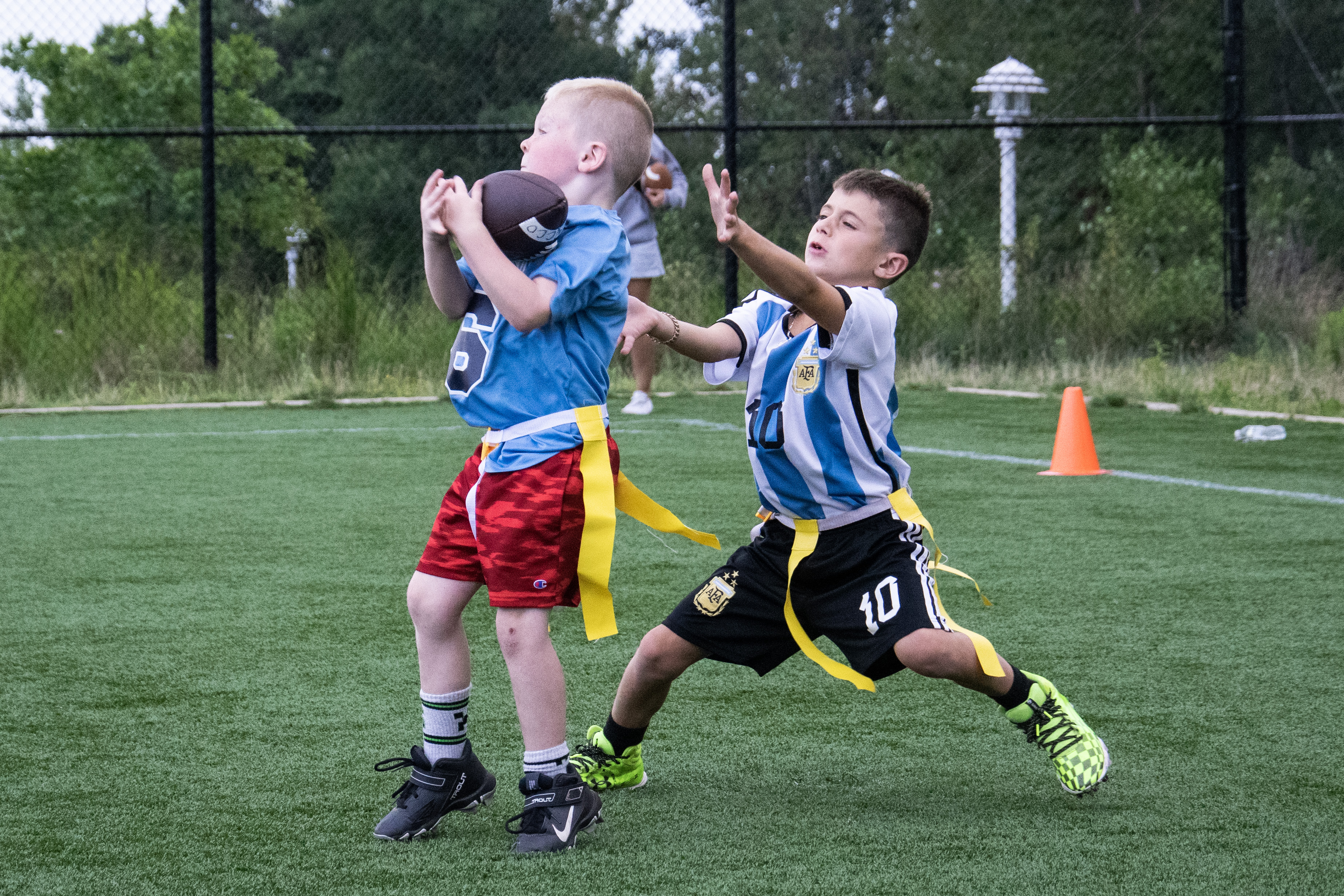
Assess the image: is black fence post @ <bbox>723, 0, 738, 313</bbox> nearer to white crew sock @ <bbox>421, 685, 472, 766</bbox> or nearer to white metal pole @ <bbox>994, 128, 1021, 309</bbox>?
white metal pole @ <bbox>994, 128, 1021, 309</bbox>

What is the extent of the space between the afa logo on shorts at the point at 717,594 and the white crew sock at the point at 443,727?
0.47 meters

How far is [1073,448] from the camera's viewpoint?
258 inches

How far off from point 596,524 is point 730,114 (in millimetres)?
8899

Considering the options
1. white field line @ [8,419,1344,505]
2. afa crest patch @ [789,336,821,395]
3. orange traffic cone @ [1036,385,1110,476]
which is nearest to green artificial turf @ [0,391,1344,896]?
white field line @ [8,419,1344,505]

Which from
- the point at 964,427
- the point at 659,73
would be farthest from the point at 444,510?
the point at 659,73

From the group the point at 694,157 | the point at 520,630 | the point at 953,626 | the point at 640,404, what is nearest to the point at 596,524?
the point at 520,630

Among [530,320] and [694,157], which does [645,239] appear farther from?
[694,157]

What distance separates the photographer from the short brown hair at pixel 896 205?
2.88m

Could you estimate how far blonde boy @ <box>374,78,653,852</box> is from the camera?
2449 mm

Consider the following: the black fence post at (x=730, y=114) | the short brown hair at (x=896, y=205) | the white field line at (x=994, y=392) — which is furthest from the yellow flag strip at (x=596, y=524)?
the black fence post at (x=730, y=114)

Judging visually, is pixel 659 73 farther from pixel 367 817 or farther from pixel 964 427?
pixel 367 817

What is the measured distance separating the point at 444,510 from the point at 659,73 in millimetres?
20087

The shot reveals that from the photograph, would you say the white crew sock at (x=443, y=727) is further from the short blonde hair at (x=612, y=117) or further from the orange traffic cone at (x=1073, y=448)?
the orange traffic cone at (x=1073, y=448)

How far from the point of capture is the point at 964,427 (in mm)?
8398
